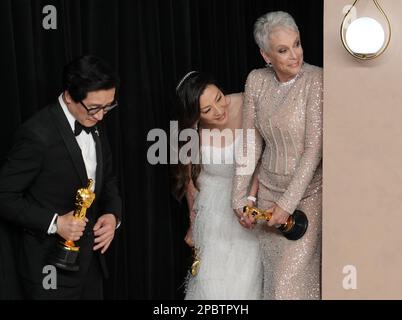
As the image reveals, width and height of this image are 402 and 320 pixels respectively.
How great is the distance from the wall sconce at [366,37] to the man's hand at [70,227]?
43.3 inches

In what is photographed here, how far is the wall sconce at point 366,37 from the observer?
2.58 m

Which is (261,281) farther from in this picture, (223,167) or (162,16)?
(162,16)

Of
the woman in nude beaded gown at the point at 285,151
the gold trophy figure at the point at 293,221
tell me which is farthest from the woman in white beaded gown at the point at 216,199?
the gold trophy figure at the point at 293,221

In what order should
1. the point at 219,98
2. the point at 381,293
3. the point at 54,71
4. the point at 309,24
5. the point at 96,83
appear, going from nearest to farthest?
the point at 96,83 → the point at 381,293 → the point at 54,71 → the point at 219,98 → the point at 309,24

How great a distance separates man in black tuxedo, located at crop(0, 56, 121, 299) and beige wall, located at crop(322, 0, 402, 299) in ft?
2.62

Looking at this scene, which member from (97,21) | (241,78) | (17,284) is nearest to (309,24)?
(241,78)

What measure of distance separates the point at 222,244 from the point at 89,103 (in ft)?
3.39

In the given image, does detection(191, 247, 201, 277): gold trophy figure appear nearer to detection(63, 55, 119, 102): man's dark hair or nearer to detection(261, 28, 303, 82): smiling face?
detection(261, 28, 303, 82): smiling face

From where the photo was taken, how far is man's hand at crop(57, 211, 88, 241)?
2.57 m

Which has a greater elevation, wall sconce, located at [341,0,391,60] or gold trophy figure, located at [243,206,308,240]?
wall sconce, located at [341,0,391,60]

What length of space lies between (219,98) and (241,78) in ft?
2.15

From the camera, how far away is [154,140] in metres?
3.40

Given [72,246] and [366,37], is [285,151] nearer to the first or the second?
[366,37]

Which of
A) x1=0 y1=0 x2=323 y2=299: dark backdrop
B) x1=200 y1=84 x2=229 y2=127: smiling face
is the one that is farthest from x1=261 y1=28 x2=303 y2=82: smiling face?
x1=0 y1=0 x2=323 y2=299: dark backdrop
